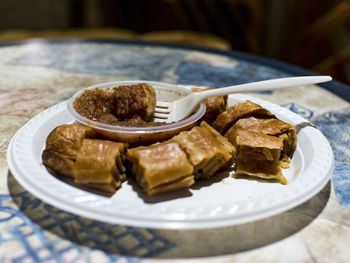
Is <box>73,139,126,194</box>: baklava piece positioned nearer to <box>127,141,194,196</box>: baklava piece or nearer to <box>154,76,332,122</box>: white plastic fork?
<box>127,141,194,196</box>: baklava piece

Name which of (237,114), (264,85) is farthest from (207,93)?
(264,85)

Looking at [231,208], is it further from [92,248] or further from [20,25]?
[20,25]

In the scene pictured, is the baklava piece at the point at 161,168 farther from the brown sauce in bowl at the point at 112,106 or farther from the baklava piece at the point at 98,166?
the brown sauce in bowl at the point at 112,106

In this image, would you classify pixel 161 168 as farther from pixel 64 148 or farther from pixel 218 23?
pixel 218 23

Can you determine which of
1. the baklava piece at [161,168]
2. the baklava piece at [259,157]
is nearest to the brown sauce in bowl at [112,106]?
the baklava piece at [161,168]

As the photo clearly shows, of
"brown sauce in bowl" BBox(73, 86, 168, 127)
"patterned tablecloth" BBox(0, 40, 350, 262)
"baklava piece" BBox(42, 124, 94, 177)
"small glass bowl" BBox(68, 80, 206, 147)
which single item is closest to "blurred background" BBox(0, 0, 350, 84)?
"patterned tablecloth" BBox(0, 40, 350, 262)

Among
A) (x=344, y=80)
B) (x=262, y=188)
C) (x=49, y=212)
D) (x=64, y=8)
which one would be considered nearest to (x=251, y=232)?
(x=262, y=188)
